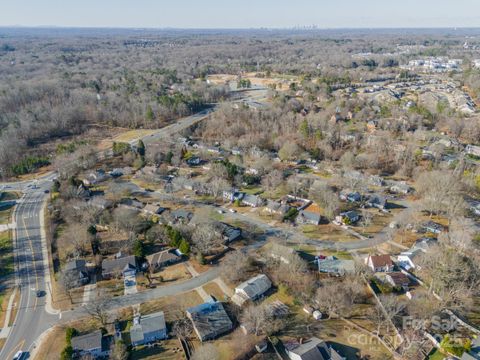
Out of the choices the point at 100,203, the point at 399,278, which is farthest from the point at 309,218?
the point at 100,203

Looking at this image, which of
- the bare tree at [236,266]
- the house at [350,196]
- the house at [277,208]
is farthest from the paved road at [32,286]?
the house at [350,196]

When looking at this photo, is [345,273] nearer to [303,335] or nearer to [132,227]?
[303,335]

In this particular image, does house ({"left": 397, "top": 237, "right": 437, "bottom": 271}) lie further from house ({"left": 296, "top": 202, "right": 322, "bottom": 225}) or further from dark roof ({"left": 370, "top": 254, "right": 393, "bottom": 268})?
house ({"left": 296, "top": 202, "right": 322, "bottom": 225})

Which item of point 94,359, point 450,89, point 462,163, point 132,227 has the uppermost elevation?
point 450,89

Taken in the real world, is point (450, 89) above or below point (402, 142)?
above

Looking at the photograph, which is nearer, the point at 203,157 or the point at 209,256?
the point at 209,256

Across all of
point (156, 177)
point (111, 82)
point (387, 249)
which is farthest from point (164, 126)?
point (387, 249)

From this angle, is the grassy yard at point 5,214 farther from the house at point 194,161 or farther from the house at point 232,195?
the house at point 232,195
